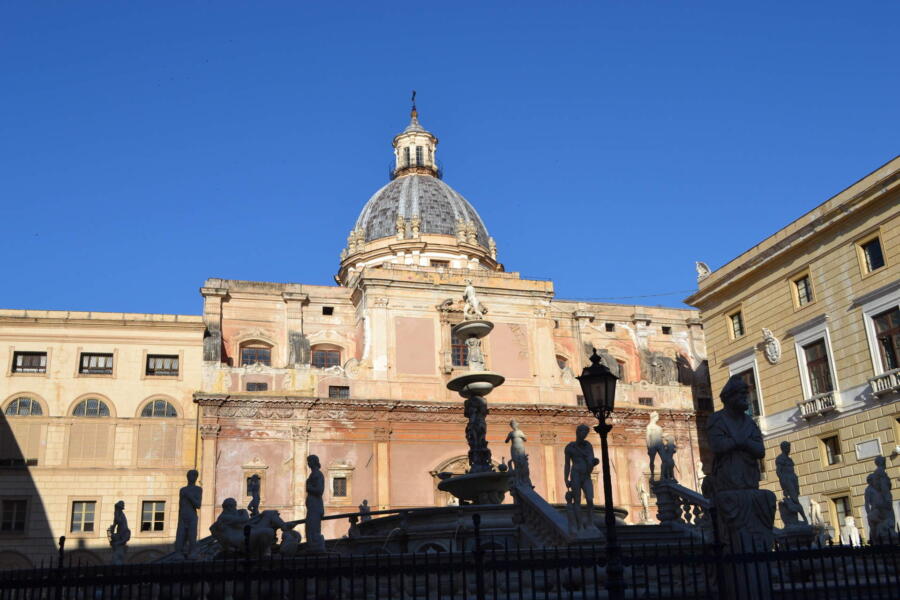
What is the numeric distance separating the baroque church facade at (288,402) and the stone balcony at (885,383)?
648 inches

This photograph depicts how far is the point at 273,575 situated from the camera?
29.2 ft

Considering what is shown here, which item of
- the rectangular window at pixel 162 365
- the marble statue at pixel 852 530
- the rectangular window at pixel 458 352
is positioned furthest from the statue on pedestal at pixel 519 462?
the rectangular window at pixel 162 365

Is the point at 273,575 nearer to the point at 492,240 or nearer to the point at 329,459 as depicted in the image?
the point at 329,459

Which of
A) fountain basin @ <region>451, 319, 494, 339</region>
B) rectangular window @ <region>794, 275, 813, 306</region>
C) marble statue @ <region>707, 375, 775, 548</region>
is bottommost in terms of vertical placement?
marble statue @ <region>707, 375, 775, 548</region>

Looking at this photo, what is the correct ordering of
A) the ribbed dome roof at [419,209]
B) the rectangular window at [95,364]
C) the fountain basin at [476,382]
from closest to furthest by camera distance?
the fountain basin at [476,382] < the rectangular window at [95,364] < the ribbed dome roof at [419,209]

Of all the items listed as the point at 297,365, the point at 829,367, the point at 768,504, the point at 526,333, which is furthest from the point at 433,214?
the point at 768,504

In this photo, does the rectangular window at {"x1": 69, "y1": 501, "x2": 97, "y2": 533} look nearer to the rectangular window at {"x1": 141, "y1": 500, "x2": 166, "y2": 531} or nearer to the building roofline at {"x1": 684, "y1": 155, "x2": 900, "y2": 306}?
the rectangular window at {"x1": 141, "y1": 500, "x2": 166, "y2": 531}

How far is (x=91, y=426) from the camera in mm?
37094

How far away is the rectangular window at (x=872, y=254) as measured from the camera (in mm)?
26438

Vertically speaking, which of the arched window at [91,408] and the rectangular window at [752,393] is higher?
the arched window at [91,408]

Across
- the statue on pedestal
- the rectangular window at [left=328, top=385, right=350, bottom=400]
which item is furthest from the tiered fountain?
the rectangular window at [left=328, top=385, right=350, bottom=400]

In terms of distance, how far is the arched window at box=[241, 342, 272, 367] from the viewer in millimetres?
42312

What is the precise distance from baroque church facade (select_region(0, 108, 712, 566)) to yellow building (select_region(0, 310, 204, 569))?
6 centimetres

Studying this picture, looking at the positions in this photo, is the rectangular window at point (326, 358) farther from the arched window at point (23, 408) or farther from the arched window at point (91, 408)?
A: the arched window at point (23, 408)
